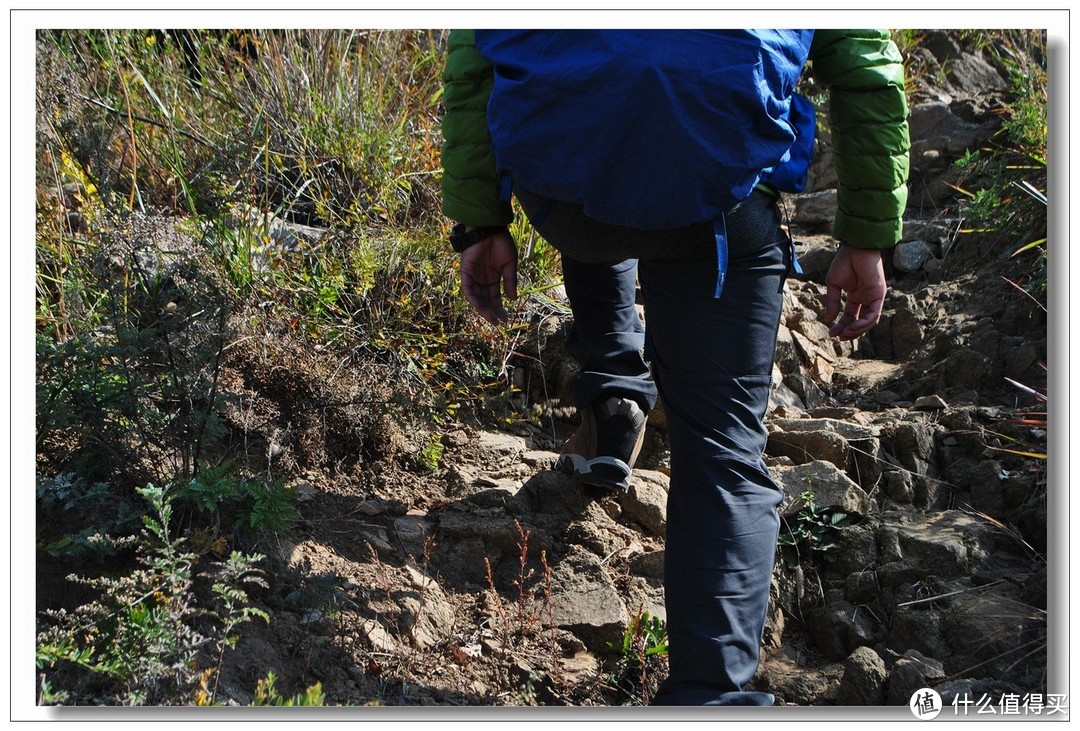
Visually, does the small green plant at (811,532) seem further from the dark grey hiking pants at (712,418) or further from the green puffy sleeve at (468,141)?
the green puffy sleeve at (468,141)

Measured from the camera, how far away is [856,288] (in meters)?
2.14

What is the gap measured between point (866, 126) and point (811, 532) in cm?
125

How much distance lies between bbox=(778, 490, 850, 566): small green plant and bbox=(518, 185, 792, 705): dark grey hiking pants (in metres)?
0.81

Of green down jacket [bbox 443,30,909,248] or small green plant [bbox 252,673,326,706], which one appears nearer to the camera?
small green plant [bbox 252,673,326,706]

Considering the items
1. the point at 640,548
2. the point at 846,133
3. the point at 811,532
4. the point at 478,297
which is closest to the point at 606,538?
the point at 640,548

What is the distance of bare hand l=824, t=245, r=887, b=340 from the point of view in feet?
6.87

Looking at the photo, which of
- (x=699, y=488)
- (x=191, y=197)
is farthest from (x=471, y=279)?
(x=191, y=197)

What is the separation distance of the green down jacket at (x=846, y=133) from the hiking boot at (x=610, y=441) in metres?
0.79

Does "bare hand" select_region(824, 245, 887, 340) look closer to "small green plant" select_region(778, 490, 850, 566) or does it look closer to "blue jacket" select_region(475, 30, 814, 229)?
"blue jacket" select_region(475, 30, 814, 229)

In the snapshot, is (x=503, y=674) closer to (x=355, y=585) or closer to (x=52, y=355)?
(x=355, y=585)

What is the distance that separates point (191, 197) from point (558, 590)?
1846 millimetres

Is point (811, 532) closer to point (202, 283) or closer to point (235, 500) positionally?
point (235, 500)

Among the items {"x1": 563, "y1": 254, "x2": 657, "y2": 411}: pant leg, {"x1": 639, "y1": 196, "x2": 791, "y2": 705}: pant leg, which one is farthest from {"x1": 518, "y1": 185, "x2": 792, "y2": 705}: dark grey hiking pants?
{"x1": 563, "y1": 254, "x2": 657, "y2": 411}: pant leg

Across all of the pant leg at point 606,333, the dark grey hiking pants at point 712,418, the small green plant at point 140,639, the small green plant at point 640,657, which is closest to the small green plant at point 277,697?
the small green plant at point 140,639
